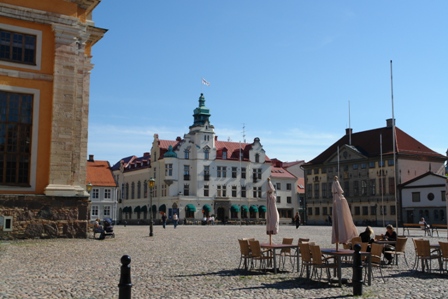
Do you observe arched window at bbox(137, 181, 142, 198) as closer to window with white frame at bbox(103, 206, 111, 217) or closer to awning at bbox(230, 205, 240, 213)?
window with white frame at bbox(103, 206, 111, 217)

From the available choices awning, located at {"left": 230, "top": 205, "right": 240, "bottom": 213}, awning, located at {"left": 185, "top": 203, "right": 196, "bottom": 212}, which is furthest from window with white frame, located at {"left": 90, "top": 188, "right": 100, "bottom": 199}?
awning, located at {"left": 230, "top": 205, "right": 240, "bottom": 213}

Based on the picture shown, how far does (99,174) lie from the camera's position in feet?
261

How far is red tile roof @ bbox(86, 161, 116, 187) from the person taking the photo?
77.9 metres

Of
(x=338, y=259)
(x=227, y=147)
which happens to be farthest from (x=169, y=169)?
(x=338, y=259)

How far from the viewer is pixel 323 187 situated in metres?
85.6

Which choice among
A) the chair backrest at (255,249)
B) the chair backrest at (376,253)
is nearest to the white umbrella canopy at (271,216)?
the chair backrest at (255,249)

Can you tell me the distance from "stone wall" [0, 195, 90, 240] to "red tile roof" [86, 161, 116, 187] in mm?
53955

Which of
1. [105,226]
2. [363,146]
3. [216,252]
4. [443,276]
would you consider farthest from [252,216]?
[443,276]

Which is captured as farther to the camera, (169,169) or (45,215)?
(169,169)

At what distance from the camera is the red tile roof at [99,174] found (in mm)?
77875

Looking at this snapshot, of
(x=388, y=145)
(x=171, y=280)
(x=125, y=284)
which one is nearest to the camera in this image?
(x=125, y=284)

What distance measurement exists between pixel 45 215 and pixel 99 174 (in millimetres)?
57043

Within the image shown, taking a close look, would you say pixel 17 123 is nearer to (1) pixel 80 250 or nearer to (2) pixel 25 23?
(2) pixel 25 23

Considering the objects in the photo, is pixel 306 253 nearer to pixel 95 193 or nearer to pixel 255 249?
pixel 255 249
